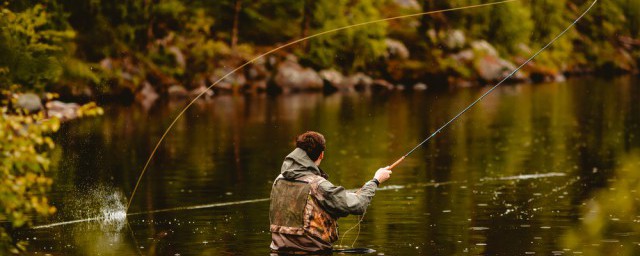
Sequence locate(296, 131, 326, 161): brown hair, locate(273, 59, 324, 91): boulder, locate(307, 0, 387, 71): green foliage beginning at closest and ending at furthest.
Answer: locate(296, 131, 326, 161): brown hair < locate(273, 59, 324, 91): boulder < locate(307, 0, 387, 71): green foliage

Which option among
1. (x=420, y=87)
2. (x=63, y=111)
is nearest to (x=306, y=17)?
(x=420, y=87)

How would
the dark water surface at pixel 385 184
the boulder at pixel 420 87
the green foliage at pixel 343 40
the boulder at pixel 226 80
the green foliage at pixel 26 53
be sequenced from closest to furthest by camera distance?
the dark water surface at pixel 385 184, the green foliage at pixel 26 53, the boulder at pixel 226 80, the boulder at pixel 420 87, the green foliage at pixel 343 40

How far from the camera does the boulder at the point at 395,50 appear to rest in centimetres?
8706

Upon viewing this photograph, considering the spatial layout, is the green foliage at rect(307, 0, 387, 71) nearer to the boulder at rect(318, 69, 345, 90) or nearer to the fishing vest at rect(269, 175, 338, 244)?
the boulder at rect(318, 69, 345, 90)

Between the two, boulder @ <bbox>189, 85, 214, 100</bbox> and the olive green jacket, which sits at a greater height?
boulder @ <bbox>189, 85, 214, 100</bbox>

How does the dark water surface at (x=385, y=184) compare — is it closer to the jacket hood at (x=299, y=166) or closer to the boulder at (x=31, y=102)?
the boulder at (x=31, y=102)

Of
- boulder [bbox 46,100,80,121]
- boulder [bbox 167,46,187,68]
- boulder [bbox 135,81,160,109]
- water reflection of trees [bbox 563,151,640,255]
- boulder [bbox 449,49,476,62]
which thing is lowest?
water reflection of trees [bbox 563,151,640,255]

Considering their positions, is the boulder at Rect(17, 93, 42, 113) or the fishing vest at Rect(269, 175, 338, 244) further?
the boulder at Rect(17, 93, 42, 113)

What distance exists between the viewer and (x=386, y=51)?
86.5 meters

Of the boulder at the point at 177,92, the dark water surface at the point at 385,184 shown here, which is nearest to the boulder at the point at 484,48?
the boulder at the point at 177,92

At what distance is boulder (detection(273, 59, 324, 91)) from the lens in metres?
74.9

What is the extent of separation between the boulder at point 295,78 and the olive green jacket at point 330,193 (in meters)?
62.1

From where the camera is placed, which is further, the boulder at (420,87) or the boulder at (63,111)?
the boulder at (420,87)

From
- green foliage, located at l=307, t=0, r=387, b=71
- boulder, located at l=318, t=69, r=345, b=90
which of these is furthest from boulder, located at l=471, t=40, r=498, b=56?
boulder, located at l=318, t=69, r=345, b=90
